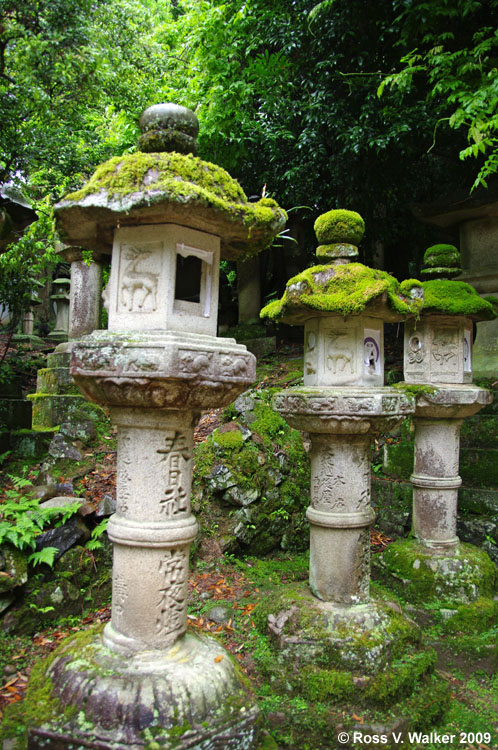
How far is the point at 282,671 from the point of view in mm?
3572

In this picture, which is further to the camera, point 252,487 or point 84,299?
point 84,299

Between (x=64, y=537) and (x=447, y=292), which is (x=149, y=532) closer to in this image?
(x=64, y=537)

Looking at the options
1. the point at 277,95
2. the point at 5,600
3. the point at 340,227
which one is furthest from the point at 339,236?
the point at 277,95

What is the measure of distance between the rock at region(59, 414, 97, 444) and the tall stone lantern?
3484mm

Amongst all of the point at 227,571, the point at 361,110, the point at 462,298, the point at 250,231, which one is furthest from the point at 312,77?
the point at 227,571

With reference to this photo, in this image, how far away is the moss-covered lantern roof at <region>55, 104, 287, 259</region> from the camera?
7.95 ft

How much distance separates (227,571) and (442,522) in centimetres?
210

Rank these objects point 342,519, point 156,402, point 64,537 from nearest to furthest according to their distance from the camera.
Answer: point 156,402 → point 342,519 → point 64,537

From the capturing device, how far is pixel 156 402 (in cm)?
248

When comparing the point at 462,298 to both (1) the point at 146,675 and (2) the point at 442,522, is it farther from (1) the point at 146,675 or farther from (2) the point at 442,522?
(1) the point at 146,675

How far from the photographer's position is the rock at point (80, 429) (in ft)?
19.7

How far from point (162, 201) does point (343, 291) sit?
173 centimetres

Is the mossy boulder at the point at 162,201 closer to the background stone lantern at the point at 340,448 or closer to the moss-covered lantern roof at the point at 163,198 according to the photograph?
the moss-covered lantern roof at the point at 163,198

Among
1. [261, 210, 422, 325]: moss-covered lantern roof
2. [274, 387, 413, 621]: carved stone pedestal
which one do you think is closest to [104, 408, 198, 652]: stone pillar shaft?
[274, 387, 413, 621]: carved stone pedestal
